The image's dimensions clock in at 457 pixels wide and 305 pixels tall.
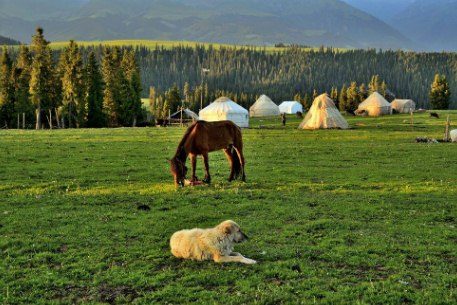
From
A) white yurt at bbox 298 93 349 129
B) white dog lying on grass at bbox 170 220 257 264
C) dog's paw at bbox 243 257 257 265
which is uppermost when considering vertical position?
white yurt at bbox 298 93 349 129

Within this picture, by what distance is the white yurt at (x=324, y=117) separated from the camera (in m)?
54.5

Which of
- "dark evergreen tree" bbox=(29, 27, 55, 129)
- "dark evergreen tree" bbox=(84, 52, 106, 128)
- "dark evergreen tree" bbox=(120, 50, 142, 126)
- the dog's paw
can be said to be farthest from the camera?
"dark evergreen tree" bbox=(120, 50, 142, 126)

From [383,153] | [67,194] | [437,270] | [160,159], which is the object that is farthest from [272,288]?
[383,153]

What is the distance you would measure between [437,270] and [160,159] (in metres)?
18.7

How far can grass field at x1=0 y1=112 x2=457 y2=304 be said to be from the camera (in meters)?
7.27

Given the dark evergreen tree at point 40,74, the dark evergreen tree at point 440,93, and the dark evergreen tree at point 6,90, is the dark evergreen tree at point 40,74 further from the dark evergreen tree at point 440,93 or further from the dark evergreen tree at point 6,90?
the dark evergreen tree at point 440,93

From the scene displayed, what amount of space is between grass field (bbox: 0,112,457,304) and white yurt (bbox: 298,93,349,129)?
3365 centimetres

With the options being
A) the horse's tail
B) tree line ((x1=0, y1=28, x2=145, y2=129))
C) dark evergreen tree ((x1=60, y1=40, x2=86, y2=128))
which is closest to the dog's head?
the horse's tail

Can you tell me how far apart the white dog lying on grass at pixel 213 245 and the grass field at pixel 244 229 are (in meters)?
0.21

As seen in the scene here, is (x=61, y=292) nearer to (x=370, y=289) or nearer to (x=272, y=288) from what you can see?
(x=272, y=288)

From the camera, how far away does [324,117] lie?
180 feet

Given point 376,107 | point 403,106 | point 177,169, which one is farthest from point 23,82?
point 403,106

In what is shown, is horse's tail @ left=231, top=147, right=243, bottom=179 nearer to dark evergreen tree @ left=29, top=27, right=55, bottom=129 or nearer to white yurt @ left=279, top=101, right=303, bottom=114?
dark evergreen tree @ left=29, top=27, right=55, bottom=129

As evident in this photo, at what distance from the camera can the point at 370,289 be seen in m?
7.20
